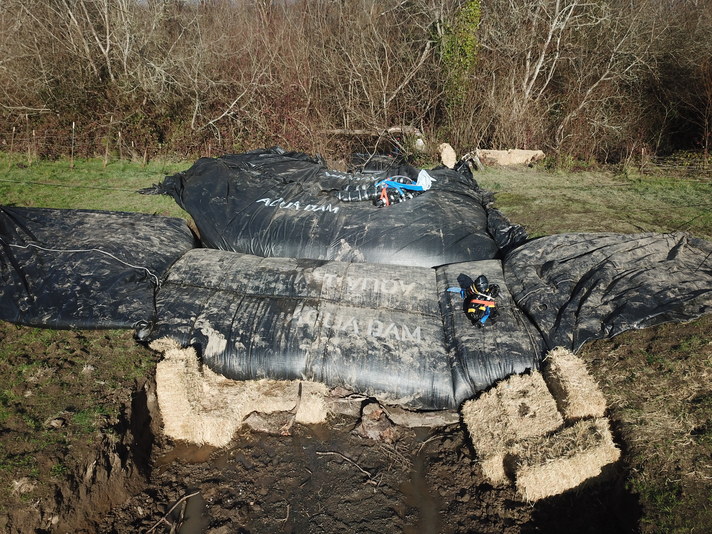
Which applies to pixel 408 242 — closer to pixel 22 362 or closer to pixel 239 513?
pixel 239 513

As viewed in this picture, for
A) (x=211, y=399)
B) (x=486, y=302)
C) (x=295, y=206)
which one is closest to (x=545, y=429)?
(x=486, y=302)

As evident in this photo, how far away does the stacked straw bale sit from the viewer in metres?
2.63

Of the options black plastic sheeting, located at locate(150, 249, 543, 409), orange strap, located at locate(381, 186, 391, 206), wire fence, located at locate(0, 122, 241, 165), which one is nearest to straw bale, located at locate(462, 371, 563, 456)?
black plastic sheeting, located at locate(150, 249, 543, 409)

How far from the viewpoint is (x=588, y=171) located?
796 cm

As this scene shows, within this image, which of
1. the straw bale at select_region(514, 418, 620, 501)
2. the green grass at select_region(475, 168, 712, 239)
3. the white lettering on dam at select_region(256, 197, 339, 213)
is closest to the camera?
the straw bale at select_region(514, 418, 620, 501)

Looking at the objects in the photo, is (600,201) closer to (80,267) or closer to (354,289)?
(354,289)

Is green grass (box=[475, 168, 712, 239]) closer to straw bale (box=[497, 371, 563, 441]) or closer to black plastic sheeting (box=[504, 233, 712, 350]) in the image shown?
black plastic sheeting (box=[504, 233, 712, 350])

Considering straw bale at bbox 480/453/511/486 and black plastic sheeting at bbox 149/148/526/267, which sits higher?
black plastic sheeting at bbox 149/148/526/267

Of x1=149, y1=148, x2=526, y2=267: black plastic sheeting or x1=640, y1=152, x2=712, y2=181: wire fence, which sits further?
x1=640, y1=152, x2=712, y2=181: wire fence

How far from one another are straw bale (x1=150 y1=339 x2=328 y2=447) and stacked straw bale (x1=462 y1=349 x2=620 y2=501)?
49.4 inches

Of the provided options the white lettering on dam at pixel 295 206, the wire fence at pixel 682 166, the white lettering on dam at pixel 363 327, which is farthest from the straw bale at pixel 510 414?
the wire fence at pixel 682 166

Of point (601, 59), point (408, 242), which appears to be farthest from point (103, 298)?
point (601, 59)

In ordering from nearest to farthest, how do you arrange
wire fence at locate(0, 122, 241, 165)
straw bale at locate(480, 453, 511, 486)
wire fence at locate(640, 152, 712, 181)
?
straw bale at locate(480, 453, 511, 486)
wire fence at locate(640, 152, 712, 181)
wire fence at locate(0, 122, 241, 165)

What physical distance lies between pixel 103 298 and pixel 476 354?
3.09 m
